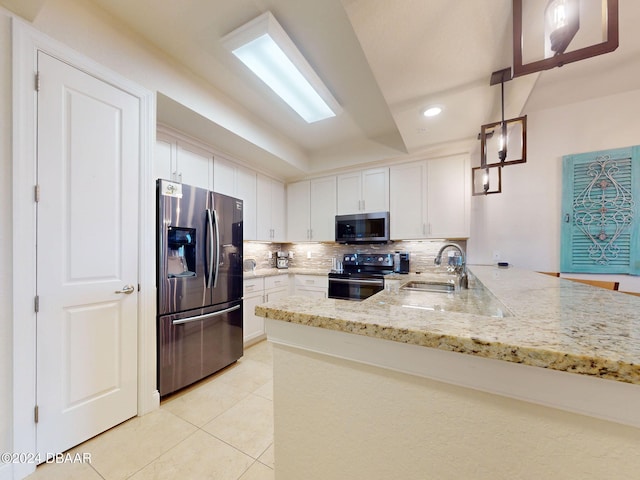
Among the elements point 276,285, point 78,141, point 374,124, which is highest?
point 374,124

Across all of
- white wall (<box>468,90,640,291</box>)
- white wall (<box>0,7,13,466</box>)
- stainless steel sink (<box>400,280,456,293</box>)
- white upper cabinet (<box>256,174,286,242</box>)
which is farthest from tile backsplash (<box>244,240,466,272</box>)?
white wall (<box>0,7,13,466</box>)

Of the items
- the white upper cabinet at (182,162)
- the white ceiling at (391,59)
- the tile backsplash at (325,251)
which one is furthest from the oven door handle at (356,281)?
the white upper cabinet at (182,162)

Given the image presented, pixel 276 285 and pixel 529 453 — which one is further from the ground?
pixel 529 453

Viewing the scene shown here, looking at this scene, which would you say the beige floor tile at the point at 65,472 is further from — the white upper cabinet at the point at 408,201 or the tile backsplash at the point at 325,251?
the white upper cabinet at the point at 408,201

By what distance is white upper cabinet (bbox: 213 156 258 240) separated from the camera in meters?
2.83

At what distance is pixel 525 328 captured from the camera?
514 millimetres

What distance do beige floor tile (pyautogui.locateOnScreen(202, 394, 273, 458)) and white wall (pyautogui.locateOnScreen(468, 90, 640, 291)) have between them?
109 inches

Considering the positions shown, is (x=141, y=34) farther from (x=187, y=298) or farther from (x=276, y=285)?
(x=276, y=285)

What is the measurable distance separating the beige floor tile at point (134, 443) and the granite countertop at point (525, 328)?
56.8 inches

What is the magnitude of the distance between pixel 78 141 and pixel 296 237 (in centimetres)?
266

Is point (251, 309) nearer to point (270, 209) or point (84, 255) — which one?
point (270, 209)

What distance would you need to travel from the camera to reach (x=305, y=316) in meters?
0.65

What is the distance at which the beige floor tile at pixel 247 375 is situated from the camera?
208 centimetres

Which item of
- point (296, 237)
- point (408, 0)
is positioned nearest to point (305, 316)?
point (408, 0)
